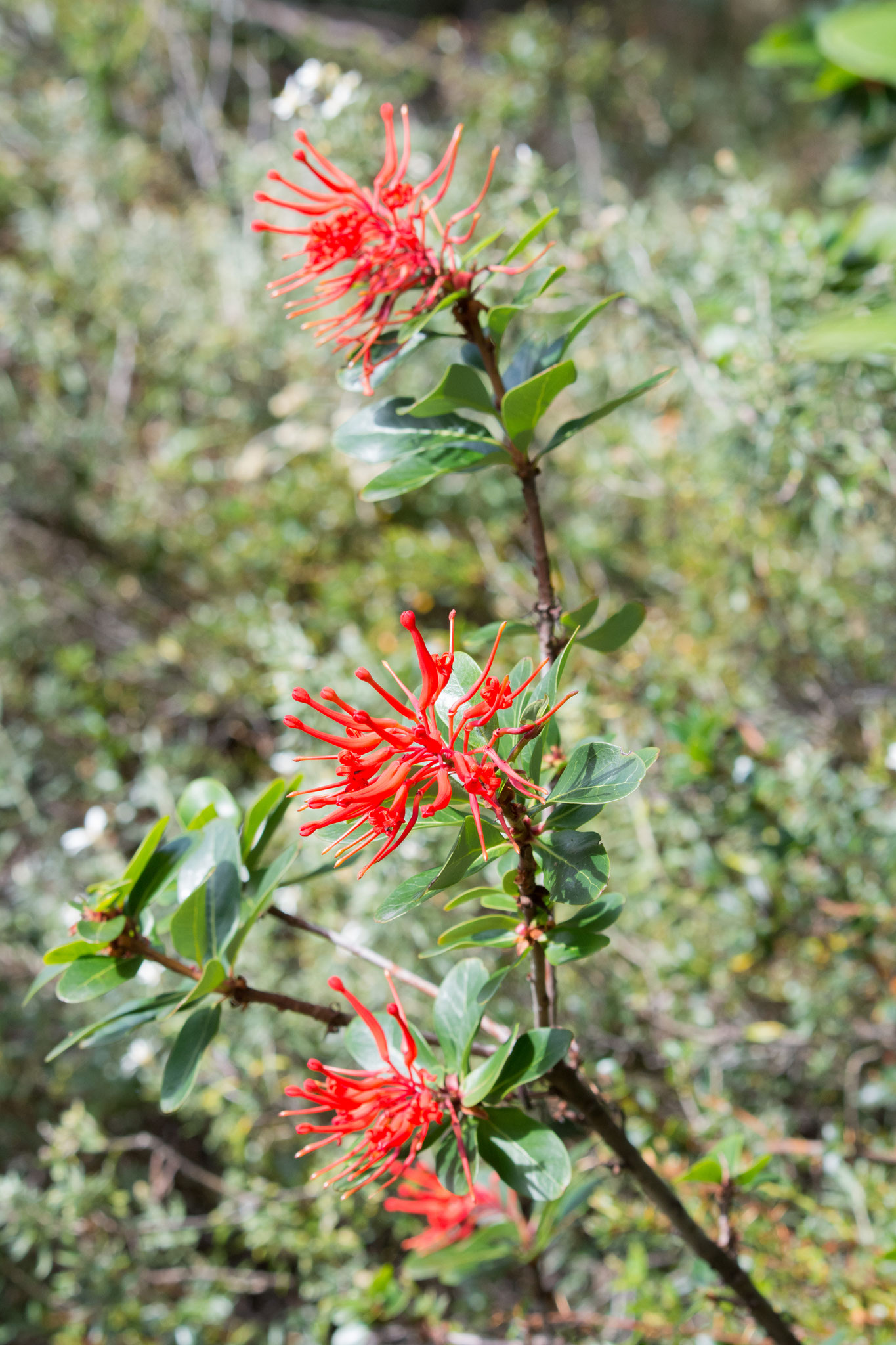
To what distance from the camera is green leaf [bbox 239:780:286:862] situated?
486mm

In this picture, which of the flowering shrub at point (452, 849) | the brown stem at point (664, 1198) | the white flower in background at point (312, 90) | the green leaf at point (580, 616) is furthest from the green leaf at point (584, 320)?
the white flower in background at point (312, 90)

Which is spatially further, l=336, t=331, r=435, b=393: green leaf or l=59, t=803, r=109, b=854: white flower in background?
l=59, t=803, r=109, b=854: white flower in background

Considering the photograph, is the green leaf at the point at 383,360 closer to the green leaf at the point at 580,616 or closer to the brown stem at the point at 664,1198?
the green leaf at the point at 580,616

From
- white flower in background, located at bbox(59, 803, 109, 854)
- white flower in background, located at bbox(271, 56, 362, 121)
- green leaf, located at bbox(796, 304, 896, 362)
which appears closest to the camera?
green leaf, located at bbox(796, 304, 896, 362)

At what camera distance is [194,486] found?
1.94 m

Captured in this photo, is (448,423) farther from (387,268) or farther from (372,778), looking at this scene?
(372,778)

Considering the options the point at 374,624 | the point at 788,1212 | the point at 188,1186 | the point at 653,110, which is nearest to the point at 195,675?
the point at 374,624

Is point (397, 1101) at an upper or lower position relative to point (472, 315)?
lower

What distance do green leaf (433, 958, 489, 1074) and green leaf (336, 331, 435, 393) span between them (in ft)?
1.04

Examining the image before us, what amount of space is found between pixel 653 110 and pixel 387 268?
9.39 ft

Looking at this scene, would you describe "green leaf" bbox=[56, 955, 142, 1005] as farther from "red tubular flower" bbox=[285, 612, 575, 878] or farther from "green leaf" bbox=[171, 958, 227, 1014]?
"red tubular flower" bbox=[285, 612, 575, 878]

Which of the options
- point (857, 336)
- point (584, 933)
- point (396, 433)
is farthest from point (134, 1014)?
point (857, 336)

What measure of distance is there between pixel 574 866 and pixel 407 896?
0.07 meters

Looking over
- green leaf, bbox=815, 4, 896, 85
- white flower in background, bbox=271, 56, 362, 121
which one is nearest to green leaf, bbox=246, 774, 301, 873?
green leaf, bbox=815, 4, 896, 85
